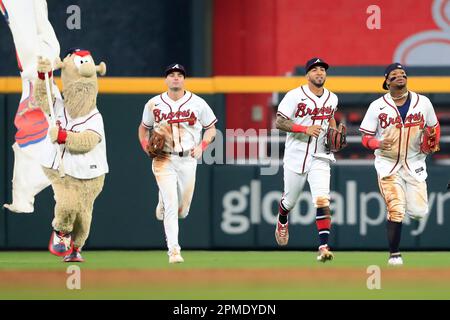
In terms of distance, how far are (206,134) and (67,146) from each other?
1.23 metres

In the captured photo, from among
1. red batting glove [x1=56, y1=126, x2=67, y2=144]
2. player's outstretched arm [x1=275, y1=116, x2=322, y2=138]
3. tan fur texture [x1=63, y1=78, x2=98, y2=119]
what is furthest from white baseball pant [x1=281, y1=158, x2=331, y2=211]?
red batting glove [x1=56, y1=126, x2=67, y2=144]

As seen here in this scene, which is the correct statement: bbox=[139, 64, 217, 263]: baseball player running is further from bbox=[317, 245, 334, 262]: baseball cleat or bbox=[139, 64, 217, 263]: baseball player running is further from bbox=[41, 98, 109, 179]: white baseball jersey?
bbox=[317, 245, 334, 262]: baseball cleat

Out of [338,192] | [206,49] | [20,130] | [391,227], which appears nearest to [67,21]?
[206,49]

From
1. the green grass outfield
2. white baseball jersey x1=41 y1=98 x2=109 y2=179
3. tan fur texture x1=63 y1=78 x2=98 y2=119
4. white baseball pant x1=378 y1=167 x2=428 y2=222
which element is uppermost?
tan fur texture x1=63 y1=78 x2=98 y2=119

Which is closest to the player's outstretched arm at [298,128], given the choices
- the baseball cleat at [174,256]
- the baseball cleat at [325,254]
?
the baseball cleat at [325,254]

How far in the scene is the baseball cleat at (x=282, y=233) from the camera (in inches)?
583

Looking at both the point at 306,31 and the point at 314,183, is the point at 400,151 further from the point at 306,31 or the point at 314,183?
the point at 306,31

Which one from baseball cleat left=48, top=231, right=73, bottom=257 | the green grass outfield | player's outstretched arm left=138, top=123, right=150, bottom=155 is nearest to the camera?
the green grass outfield

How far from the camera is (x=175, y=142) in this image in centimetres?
1401

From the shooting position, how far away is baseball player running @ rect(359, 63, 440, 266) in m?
13.8

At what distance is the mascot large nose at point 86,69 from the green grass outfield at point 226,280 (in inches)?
64.4

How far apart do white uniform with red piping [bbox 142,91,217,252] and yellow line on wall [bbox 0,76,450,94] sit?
1387 mm

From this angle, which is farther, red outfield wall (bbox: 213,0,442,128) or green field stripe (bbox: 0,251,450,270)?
red outfield wall (bbox: 213,0,442,128)

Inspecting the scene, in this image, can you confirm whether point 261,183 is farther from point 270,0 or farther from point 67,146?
point 270,0
